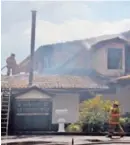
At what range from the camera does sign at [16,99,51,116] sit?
106 inches

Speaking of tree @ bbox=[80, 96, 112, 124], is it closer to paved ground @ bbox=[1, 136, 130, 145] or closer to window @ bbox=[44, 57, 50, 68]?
paved ground @ bbox=[1, 136, 130, 145]

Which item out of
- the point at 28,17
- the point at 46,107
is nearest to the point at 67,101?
the point at 46,107

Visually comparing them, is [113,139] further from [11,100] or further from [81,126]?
[11,100]

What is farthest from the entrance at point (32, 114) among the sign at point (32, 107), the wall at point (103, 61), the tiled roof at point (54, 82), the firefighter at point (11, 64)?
the wall at point (103, 61)

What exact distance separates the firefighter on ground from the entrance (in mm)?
465

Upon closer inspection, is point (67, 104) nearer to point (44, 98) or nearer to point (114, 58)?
point (44, 98)

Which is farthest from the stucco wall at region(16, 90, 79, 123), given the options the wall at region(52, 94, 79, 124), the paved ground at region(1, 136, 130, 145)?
the paved ground at region(1, 136, 130, 145)

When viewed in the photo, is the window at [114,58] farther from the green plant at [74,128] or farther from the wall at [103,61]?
the green plant at [74,128]

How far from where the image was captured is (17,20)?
9.18ft

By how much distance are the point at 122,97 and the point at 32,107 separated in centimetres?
70

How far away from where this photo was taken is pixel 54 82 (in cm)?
270

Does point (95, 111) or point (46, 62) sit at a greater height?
point (46, 62)

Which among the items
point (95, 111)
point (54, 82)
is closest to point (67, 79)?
point (54, 82)

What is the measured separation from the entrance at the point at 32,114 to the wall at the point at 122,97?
1.53ft
